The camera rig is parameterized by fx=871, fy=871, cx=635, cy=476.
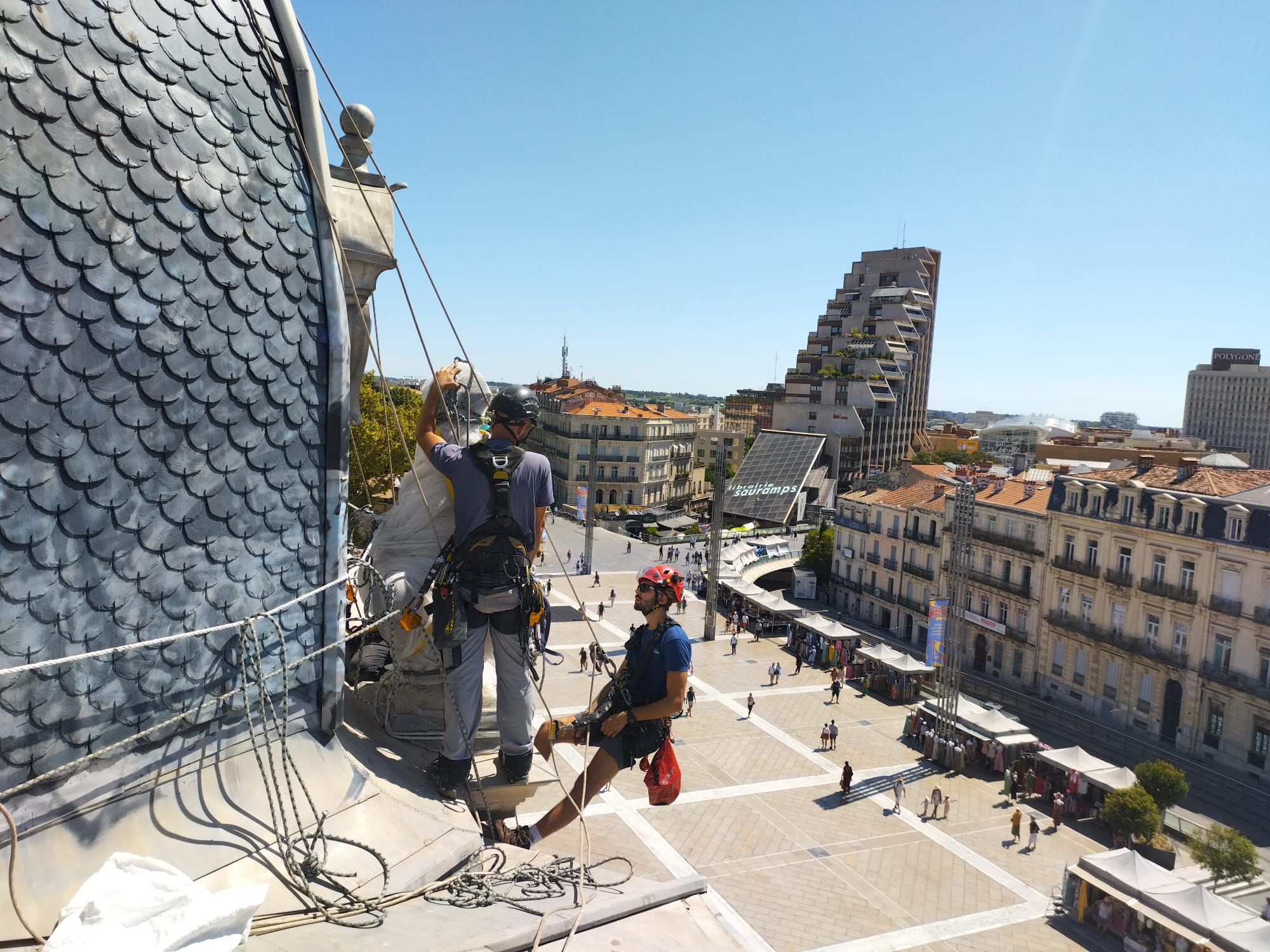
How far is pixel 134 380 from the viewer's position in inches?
186

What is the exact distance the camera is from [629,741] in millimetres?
6133

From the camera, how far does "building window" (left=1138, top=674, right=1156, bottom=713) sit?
31547 millimetres

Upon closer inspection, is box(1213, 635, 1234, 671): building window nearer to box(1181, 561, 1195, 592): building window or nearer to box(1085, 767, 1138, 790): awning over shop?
box(1181, 561, 1195, 592): building window

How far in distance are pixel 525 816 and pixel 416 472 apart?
13.9m

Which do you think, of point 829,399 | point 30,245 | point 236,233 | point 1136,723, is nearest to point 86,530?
point 30,245

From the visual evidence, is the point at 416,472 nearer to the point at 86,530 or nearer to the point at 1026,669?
the point at 86,530

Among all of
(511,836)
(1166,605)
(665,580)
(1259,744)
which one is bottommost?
(1259,744)

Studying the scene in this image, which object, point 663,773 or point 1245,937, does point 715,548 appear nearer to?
point 1245,937

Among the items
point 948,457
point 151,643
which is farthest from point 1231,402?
point 151,643

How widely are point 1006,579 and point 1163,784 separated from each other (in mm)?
15272

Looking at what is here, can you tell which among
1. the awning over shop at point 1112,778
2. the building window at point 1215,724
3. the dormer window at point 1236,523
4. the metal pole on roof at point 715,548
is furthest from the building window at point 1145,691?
the metal pole on roof at point 715,548

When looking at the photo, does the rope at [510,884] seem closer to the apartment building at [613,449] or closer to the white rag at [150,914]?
the white rag at [150,914]

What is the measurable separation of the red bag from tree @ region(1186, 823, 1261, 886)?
1908cm

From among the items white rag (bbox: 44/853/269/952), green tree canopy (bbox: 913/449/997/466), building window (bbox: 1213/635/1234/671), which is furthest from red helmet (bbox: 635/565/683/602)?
green tree canopy (bbox: 913/449/997/466)
